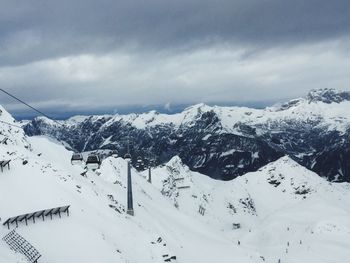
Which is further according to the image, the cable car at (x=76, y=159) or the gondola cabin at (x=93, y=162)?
the gondola cabin at (x=93, y=162)

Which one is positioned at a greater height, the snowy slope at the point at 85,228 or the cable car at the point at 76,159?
the cable car at the point at 76,159

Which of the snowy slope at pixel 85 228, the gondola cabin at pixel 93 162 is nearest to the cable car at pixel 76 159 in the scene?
the gondola cabin at pixel 93 162

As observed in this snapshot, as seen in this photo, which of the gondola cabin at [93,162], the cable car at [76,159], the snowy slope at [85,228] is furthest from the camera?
the gondola cabin at [93,162]

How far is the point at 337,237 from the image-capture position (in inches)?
3829

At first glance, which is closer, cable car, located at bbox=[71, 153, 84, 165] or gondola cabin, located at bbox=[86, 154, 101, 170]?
cable car, located at bbox=[71, 153, 84, 165]

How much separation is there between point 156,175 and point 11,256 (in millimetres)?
153822

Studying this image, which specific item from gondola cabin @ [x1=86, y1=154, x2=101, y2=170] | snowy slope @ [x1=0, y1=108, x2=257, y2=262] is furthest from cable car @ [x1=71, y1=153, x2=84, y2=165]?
snowy slope @ [x1=0, y1=108, x2=257, y2=262]

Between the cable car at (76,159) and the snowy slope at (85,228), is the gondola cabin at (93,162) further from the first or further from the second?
the snowy slope at (85,228)

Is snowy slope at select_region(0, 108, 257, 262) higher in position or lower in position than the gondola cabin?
lower

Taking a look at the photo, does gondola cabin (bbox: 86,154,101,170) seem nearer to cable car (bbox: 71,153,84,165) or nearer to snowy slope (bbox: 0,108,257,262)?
cable car (bbox: 71,153,84,165)

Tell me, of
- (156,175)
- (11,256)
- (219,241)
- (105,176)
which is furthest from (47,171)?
(156,175)

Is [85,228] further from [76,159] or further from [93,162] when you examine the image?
[76,159]

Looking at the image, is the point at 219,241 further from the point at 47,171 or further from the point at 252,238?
the point at 252,238

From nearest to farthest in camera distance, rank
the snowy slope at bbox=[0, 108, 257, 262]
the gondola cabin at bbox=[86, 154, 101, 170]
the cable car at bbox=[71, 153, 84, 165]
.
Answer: the snowy slope at bbox=[0, 108, 257, 262], the cable car at bbox=[71, 153, 84, 165], the gondola cabin at bbox=[86, 154, 101, 170]
